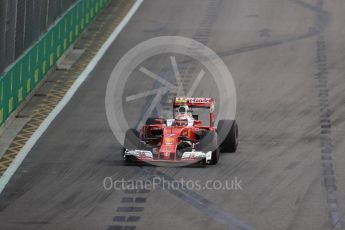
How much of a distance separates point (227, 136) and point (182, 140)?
1.72 meters

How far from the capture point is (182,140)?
32.7 meters

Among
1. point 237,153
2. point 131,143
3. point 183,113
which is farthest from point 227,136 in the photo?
point 131,143

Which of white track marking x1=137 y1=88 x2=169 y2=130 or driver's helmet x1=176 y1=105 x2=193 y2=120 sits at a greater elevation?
driver's helmet x1=176 y1=105 x2=193 y2=120

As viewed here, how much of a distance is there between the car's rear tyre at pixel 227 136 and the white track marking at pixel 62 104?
231 inches

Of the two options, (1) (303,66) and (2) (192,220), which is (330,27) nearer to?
(1) (303,66)

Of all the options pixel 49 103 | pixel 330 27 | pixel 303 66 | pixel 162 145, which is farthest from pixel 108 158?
pixel 330 27

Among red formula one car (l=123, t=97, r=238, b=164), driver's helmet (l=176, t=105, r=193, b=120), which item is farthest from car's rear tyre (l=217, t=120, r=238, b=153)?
driver's helmet (l=176, t=105, r=193, b=120)

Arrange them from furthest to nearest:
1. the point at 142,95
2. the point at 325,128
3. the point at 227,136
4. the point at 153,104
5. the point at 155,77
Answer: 1. the point at 155,77
2. the point at 142,95
3. the point at 153,104
4. the point at 325,128
5. the point at 227,136

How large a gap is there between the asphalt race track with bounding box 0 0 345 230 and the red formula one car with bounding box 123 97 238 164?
1.32ft

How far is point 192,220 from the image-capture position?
92.0 ft

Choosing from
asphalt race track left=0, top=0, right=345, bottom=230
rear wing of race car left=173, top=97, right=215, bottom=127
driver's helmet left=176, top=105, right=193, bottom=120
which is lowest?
asphalt race track left=0, top=0, right=345, bottom=230

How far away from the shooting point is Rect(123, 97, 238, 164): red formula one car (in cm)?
3209

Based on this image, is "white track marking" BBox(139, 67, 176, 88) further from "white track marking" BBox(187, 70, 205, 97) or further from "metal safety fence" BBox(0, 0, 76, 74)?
"metal safety fence" BBox(0, 0, 76, 74)

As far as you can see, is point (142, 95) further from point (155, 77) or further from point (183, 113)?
point (183, 113)
